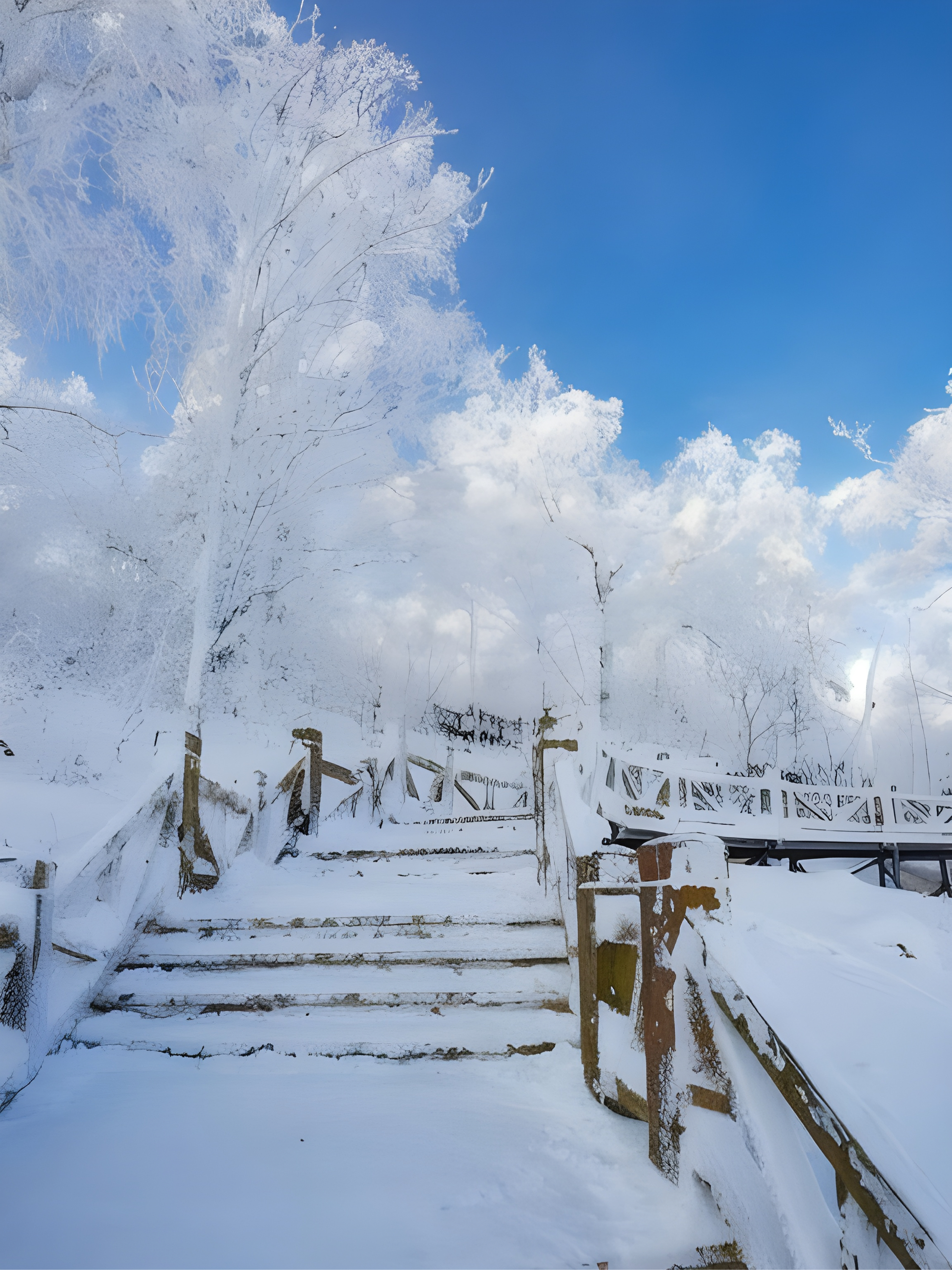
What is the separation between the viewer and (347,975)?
3.63 m

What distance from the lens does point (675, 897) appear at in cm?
202

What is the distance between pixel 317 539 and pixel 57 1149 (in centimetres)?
1039

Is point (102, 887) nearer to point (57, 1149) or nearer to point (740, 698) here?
point (57, 1149)

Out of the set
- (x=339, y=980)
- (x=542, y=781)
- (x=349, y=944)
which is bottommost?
(x=339, y=980)

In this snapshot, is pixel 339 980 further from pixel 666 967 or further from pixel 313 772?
pixel 313 772

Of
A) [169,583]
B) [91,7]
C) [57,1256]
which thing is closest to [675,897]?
[57,1256]

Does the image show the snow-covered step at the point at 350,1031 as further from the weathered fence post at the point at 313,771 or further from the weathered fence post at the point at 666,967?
the weathered fence post at the point at 313,771

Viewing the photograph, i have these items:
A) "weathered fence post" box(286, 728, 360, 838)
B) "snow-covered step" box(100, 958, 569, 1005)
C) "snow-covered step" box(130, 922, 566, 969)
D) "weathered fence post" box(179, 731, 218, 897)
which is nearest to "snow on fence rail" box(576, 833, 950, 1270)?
"snow-covered step" box(100, 958, 569, 1005)

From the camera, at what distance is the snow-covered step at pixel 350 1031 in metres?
3.02

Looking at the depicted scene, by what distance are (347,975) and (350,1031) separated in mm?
504

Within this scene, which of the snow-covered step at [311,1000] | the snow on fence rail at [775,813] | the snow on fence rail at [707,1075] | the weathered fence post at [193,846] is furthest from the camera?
the snow on fence rail at [775,813]

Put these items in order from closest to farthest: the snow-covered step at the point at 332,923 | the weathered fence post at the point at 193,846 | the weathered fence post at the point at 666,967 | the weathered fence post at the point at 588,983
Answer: the weathered fence post at the point at 666,967 → the weathered fence post at the point at 588,983 → the snow-covered step at the point at 332,923 → the weathered fence post at the point at 193,846

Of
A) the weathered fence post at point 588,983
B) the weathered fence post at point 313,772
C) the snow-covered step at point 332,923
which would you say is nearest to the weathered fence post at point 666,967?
the weathered fence post at point 588,983

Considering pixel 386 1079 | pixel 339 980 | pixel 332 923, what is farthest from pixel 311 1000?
pixel 386 1079
